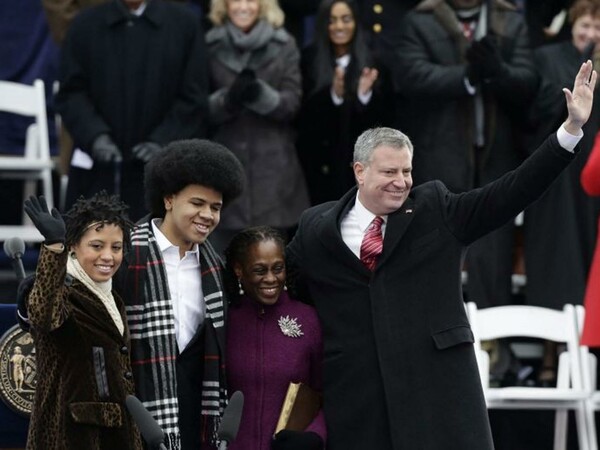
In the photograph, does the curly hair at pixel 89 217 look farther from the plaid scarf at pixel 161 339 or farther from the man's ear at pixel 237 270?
the man's ear at pixel 237 270

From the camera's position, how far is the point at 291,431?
7.14 meters

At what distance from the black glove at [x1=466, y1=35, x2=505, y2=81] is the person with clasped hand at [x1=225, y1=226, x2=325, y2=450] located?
11.2 feet

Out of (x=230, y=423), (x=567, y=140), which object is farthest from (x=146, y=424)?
(x=567, y=140)

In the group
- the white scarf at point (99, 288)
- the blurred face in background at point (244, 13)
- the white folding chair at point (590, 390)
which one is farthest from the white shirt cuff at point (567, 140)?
the blurred face in background at point (244, 13)

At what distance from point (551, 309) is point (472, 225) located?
11.5 feet

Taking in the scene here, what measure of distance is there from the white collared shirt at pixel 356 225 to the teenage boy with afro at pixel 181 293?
1.55ft

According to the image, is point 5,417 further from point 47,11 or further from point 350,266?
point 47,11

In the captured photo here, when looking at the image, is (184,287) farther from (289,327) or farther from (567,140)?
(567,140)

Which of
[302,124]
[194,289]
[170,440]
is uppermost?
[302,124]

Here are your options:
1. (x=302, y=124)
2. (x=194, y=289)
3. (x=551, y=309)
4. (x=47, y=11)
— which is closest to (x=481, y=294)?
(x=551, y=309)

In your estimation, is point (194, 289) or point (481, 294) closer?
point (194, 289)

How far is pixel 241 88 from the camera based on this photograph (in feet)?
34.0

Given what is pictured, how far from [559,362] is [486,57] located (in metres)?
1.78

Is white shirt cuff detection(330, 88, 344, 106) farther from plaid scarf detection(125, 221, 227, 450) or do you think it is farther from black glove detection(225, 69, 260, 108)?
plaid scarf detection(125, 221, 227, 450)
